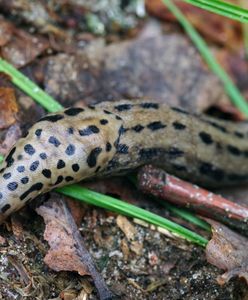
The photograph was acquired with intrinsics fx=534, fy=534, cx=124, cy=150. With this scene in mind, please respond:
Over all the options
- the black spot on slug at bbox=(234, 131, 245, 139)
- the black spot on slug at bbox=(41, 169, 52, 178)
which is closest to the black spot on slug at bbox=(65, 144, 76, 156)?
the black spot on slug at bbox=(41, 169, 52, 178)

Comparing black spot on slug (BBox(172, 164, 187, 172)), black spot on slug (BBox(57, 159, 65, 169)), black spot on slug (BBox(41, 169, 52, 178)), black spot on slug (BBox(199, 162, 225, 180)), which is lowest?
black spot on slug (BBox(199, 162, 225, 180))

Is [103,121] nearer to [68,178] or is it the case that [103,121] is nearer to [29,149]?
[68,178]

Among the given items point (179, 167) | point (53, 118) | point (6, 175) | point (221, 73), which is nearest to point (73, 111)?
point (53, 118)

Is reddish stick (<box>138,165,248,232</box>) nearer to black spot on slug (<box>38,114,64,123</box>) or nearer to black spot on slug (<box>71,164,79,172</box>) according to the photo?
black spot on slug (<box>71,164,79,172</box>)

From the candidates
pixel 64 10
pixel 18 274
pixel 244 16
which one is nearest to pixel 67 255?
pixel 18 274

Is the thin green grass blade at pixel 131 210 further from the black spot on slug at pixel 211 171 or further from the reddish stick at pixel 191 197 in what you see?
the black spot on slug at pixel 211 171

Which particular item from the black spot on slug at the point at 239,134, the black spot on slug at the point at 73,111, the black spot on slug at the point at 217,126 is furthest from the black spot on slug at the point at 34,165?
the black spot on slug at the point at 239,134
